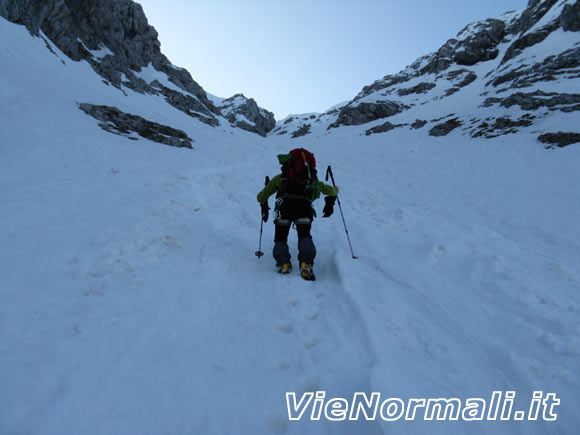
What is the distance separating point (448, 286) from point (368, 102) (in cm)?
5756

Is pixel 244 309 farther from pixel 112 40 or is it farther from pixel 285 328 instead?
pixel 112 40

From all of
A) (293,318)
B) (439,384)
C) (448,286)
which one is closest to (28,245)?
(293,318)

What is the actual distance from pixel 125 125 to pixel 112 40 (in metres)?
42.9

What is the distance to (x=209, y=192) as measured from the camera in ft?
32.3

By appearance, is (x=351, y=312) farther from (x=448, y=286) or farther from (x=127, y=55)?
(x=127, y=55)

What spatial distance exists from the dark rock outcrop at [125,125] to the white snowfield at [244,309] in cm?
747

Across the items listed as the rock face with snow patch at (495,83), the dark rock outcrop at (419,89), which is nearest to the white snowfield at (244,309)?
the rock face with snow patch at (495,83)

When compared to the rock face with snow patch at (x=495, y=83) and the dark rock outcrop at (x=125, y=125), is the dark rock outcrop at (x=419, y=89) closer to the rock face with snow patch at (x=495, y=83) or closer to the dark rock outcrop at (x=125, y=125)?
the rock face with snow patch at (x=495, y=83)

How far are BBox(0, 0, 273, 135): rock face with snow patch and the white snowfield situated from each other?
31653mm

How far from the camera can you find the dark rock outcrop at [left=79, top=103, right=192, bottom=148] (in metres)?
15.7

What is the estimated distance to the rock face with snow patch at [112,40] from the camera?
2884 centimetres

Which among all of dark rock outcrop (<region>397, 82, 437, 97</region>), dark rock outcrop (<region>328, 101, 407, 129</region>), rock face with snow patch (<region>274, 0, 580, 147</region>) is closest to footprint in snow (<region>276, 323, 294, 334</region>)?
rock face with snow patch (<region>274, 0, 580, 147</region>)

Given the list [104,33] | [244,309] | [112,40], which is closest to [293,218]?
[244,309]

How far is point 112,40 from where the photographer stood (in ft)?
151
